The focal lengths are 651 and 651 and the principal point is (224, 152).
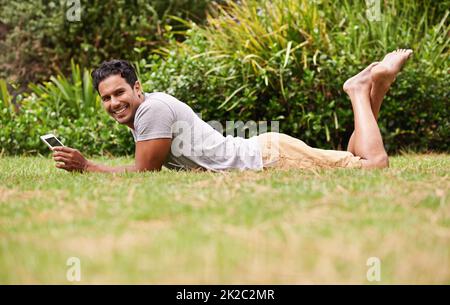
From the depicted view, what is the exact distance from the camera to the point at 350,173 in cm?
334

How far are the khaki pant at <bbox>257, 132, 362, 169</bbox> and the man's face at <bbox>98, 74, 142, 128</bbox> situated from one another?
847mm

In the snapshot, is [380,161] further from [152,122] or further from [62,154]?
[62,154]

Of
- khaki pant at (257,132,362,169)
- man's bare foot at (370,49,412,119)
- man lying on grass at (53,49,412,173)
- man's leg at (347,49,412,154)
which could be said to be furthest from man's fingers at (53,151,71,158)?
man's bare foot at (370,49,412,119)

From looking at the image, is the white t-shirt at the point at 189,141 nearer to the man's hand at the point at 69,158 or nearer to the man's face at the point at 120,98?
the man's face at the point at 120,98

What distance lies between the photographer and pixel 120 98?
3.94 metres

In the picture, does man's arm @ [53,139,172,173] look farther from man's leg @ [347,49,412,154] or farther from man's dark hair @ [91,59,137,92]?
man's leg @ [347,49,412,154]

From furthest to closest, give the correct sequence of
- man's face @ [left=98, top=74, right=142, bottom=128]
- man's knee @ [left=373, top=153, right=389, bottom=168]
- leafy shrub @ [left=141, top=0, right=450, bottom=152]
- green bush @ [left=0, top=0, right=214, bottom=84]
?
green bush @ [left=0, top=0, right=214, bottom=84], leafy shrub @ [left=141, top=0, right=450, bottom=152], man's knee @ [left=373, top=153, right=389, bottom=168], man's face @ [left=98, top=74, right=142, bottom=128]

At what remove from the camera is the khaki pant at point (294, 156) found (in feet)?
13.6

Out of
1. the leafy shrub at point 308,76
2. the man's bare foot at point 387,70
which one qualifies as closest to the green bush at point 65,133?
the leafy shrub at point 308,76

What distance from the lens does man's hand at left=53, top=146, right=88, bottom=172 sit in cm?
381

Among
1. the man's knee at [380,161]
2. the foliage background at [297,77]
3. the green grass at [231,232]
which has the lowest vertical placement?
the green grass at [231,232]

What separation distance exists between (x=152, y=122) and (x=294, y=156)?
0.99m

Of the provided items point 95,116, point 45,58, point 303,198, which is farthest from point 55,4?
point 303,198

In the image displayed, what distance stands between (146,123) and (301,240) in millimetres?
2056
